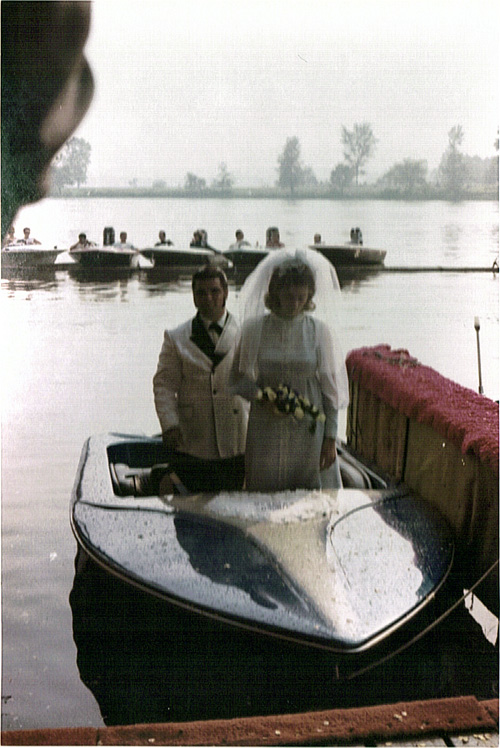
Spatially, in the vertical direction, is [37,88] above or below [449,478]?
above

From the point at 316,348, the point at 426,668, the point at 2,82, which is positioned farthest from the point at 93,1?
the point at 426,668

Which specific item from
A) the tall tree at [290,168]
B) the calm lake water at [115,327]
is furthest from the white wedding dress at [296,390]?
the tall tree at [290,168]

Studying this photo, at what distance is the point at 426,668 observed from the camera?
222cm

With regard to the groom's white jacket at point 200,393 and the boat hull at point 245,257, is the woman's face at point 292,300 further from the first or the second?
the boat hull at point 245,257

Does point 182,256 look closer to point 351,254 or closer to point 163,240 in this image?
point 163,240

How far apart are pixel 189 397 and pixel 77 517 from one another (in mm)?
561

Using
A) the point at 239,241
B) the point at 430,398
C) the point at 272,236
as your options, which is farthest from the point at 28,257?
the point at 430,398

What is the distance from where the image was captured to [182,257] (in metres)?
2.85

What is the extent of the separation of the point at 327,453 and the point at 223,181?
1.04 m

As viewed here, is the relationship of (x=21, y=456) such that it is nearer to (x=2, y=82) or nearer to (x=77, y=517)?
(x=77, y=517)

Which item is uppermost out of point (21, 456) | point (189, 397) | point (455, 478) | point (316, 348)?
point (316, 348)

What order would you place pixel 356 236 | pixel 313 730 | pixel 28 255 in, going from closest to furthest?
pixel 313 730 < pixel 28 255 < pixel 356 236

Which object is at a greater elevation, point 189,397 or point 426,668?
point 189,397

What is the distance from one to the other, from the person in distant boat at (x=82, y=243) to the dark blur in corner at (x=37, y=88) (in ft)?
1.10
